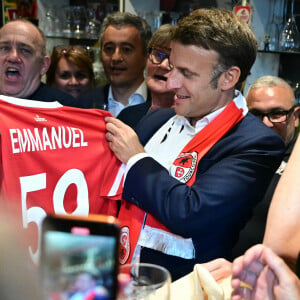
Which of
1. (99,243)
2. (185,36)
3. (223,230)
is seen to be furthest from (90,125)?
(99,243)

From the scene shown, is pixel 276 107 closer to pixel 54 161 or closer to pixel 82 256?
pixel 54 161

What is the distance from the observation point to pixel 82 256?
1.31ft

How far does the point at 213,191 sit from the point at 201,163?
0.45 ft

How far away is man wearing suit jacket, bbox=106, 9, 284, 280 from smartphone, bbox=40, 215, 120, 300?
1.03m

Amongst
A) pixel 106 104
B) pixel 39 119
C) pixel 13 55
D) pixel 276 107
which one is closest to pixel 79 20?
pixel 106 104

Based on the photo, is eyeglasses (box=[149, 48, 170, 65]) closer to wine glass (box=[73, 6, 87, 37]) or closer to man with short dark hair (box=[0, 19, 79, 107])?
man with short dark hair (box=[0, 19, 79, 107])

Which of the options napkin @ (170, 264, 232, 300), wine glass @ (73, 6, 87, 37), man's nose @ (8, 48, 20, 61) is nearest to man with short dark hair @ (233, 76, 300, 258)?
man's nose @ (8, 48, 20, 61)

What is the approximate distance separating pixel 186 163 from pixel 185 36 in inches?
16.3

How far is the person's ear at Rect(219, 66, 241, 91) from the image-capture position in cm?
158

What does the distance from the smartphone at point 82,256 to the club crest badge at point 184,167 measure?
114 centimetres

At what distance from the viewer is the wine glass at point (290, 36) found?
10.6 ft

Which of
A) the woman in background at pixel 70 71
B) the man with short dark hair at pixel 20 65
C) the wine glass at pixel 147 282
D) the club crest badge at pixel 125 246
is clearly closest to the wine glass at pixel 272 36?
the woman in background at pixel 70 71

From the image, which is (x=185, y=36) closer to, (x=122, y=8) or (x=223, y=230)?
(x=223, y=230)

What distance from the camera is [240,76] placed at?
1623 mm
